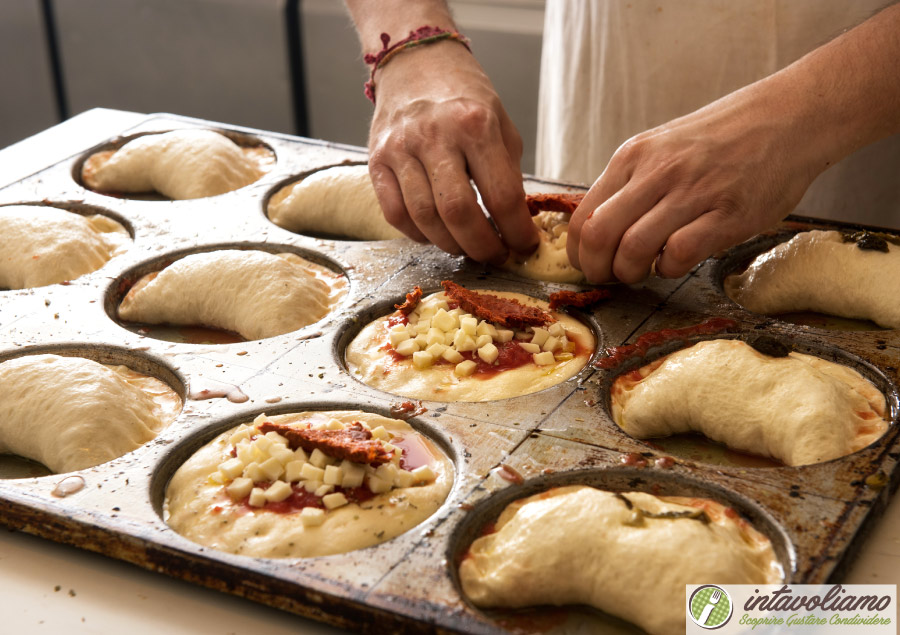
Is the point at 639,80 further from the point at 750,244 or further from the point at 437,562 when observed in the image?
the point at 437,562

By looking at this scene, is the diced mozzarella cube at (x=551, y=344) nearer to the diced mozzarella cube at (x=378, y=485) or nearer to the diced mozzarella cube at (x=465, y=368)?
the diced mozzarella cube at (x=465, y=368)

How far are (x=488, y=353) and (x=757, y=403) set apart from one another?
637 mm

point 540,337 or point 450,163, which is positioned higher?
point 450,163

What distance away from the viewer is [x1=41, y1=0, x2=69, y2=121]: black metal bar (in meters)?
6.84

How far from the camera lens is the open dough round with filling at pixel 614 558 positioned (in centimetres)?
159

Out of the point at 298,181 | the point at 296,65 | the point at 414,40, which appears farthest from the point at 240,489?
the point at 296,65

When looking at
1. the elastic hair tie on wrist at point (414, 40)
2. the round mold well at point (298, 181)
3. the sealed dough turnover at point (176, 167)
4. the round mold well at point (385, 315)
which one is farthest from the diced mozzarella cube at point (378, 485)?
the sealed dough turnover at point (176, 167)

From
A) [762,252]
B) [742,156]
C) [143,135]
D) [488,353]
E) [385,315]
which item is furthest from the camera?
[143,135]

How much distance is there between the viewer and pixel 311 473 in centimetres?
186

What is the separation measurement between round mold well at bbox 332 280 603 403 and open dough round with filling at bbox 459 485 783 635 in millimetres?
509

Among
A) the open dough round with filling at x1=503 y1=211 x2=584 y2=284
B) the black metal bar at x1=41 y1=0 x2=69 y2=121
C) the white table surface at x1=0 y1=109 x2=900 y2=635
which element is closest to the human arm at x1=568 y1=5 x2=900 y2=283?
the open dough round with filling at x1=503 y1=211 x2=584 y2=284

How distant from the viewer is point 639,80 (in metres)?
3.21

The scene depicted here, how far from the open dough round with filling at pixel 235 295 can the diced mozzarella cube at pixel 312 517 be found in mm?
815

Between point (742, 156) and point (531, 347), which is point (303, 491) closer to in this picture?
point (531, 347)
